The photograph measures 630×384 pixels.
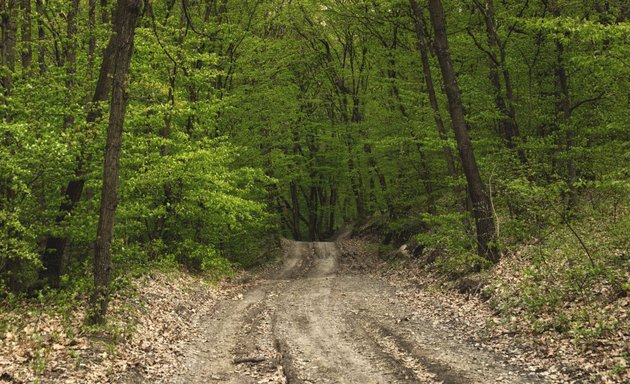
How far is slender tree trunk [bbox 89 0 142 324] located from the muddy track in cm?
250

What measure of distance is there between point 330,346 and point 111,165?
6653 millimetres

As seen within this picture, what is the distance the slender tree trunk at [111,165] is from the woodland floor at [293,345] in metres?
1.01

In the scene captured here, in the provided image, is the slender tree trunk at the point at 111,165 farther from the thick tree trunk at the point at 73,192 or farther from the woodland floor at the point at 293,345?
the thick tree trunk at the point at 73,192

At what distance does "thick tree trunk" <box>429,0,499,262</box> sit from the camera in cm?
1641

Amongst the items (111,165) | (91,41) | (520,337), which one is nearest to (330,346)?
(520,337)

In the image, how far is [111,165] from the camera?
11.3 m

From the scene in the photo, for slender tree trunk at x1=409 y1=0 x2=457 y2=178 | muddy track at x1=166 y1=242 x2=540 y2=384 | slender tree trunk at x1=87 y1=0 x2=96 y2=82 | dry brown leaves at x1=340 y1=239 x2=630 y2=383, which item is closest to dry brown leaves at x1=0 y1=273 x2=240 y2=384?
muddy track at x1=166 y1=242 x2=540 y2=384

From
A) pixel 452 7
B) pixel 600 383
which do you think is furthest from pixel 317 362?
pixel 452 7

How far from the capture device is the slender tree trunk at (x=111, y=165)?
36.4ft

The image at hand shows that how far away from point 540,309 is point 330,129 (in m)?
23.9

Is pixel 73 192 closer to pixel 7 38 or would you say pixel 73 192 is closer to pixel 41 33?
pixel 7 38

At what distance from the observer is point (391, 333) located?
39.6 ft

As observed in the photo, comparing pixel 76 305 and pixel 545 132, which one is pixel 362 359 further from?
pixel 545 132

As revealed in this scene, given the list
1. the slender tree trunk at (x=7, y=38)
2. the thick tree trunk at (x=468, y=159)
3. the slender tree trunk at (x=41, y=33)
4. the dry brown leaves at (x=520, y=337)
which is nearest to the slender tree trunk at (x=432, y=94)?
the thick tree trunk at (x=468, y=159)
